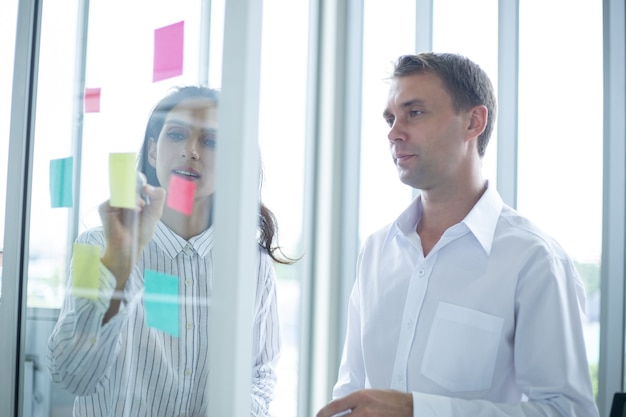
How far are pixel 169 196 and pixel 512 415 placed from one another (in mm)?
881

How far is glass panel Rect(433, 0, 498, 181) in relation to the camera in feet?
8.26

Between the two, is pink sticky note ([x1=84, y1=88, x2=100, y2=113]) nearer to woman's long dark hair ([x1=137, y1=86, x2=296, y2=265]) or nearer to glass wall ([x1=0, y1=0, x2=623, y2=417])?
glass wall ([x1=0, y1=0, x2=623, y2=417])

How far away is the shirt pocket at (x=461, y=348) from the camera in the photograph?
1.52m

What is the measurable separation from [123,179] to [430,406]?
0.82m

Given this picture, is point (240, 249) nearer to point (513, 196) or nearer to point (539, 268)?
point (539, 268)

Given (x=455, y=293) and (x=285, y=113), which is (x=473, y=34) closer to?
(x=285, y=113)

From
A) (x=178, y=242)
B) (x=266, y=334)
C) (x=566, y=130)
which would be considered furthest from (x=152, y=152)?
(x=566, y=130)

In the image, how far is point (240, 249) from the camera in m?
0.92

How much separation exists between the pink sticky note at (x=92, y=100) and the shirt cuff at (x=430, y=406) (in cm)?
93

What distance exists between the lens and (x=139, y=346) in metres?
1.16

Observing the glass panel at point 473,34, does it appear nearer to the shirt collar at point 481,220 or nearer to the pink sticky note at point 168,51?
the shirt collar at point 481,220

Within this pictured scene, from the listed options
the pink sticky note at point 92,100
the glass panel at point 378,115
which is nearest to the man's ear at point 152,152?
the pink sticky note at point 92,100

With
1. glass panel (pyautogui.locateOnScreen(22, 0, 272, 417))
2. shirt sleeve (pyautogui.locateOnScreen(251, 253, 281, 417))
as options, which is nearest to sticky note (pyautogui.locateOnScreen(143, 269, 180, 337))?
glass panel (pyautogui.locateOnScreen(22, 0, 272, 417))

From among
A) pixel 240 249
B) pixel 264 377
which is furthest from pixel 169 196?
pixel 264 377
